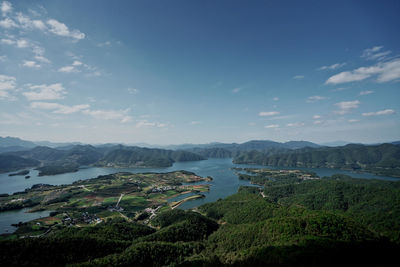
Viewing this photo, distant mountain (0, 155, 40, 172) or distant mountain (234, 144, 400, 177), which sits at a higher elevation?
distant mountain (234, 144, 400, 177)

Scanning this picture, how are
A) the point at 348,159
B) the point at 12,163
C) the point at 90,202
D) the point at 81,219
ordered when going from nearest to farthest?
the point at 81,219, the point at 90,202, the point at 12,163, the point at 348,159

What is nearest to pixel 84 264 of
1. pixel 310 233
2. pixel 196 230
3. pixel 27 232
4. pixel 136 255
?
pixel 136 255

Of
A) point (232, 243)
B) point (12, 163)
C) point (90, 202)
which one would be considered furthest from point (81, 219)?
point (12, 163)

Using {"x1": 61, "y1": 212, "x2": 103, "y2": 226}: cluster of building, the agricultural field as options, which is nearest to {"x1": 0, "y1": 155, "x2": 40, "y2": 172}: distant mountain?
the agricultural field

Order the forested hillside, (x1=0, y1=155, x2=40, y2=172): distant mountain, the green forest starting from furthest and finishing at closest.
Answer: (x1=0, y1=155, x2=40, y2=172): distant mountain < the green forest < the forested hillside

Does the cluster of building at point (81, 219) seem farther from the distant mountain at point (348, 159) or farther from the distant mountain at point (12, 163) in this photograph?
the distant mountain at point (348, 159)

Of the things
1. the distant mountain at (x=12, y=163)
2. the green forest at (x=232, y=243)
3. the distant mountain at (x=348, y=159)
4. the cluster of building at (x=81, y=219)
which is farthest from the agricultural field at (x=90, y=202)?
the distant mountain at (x=348, y=159)

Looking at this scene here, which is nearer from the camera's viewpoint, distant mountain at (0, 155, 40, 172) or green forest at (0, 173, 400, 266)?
green forest at (0, 173, 400, 266)

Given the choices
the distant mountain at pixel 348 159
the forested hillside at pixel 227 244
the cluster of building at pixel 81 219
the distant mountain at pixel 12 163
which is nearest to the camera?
the forested hillside at pixel 227 244

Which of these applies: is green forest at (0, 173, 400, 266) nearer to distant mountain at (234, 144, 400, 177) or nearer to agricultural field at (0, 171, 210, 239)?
agricultural field at (0, 171, 210, 239)

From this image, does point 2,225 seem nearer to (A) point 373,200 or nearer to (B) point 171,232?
(B) point 171,232

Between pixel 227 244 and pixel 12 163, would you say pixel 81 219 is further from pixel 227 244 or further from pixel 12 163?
pixel 12 163
